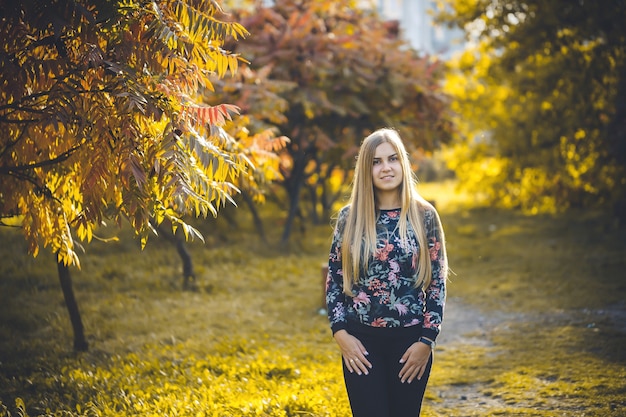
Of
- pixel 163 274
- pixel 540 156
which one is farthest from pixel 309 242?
pixel 540 156

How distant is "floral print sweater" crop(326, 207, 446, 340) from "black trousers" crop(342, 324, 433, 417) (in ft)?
0.19

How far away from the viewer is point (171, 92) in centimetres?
424

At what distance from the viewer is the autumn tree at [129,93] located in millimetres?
3986

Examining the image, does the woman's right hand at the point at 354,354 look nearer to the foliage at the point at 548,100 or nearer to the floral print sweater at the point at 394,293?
the floral print sweater at the point at 394,293

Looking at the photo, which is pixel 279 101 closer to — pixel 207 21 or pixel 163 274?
pixel 163 274

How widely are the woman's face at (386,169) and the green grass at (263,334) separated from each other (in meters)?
2.36

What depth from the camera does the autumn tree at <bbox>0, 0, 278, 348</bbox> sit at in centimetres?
399

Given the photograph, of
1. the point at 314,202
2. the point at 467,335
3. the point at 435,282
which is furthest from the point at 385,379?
the point at 314,202

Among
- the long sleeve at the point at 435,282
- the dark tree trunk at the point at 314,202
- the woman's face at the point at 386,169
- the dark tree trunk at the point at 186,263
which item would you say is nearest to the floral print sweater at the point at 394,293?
the long sleeve at the point at 435,282

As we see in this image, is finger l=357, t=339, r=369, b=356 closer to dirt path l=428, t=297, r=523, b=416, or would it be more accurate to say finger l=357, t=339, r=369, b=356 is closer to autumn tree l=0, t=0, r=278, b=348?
autumn tree l=0, t=0, r=278, b=348

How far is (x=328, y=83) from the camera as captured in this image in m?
11.8

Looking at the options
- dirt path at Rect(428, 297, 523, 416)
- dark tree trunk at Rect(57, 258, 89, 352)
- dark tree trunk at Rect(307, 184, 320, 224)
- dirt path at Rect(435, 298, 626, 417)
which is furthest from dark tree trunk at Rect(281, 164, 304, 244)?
dark tree trunk at Rect(57, 258, 89, 352)

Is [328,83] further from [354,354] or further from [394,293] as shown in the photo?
[354,354]

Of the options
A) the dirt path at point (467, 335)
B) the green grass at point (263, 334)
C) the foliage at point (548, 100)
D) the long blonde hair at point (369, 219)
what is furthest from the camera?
the foliage at point (548, 100)
